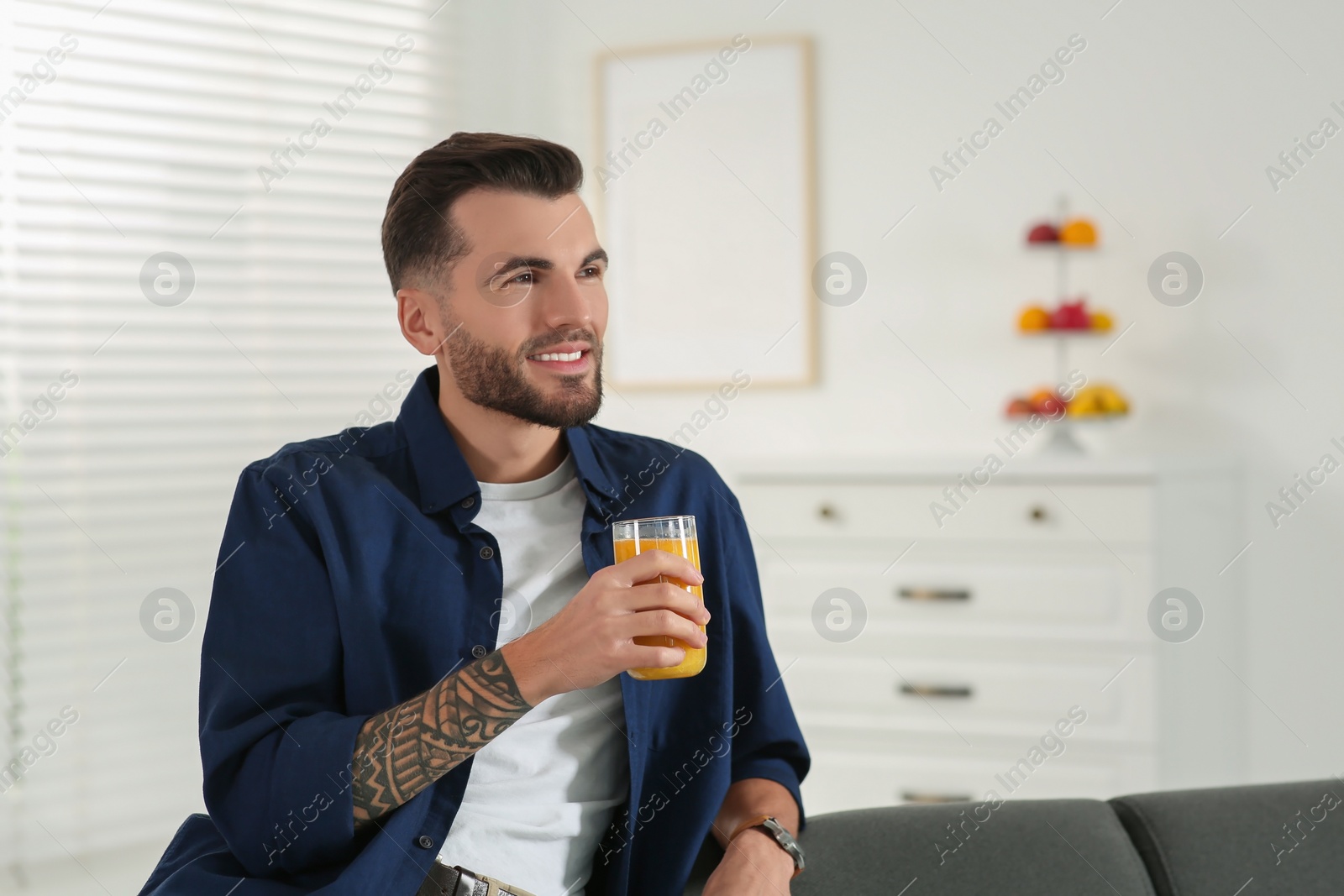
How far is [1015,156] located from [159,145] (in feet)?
8.07

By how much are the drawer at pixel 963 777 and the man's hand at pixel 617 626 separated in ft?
6.16

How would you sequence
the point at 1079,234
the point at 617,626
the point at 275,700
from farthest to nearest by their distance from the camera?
the point at 1079,234 < the point at 275,700 < the point at 617,626

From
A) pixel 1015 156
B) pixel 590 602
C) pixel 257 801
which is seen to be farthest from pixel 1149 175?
pixel 257 801

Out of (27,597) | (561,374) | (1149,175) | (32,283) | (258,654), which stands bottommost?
(27,597)

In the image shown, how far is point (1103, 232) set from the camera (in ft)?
11.8

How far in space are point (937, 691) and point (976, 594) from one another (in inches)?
10.6

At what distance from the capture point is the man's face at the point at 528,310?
1.55 m

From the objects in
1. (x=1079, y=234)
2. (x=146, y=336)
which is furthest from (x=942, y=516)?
(x=146, y=336)

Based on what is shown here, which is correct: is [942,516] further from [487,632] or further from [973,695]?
[487,632]

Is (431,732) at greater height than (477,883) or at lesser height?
greater

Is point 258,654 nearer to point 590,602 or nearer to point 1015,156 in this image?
point 590,602

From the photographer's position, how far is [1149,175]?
140 inches

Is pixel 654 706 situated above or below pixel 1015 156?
below

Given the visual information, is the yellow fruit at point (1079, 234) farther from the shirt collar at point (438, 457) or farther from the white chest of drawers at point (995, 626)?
the shirt collar at point (438, 457)
